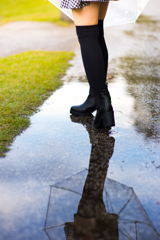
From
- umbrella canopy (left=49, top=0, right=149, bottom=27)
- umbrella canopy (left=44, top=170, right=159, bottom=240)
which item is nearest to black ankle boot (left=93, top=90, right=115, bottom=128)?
umbrella canopy (left=44, top=170, right=159, bottom=240)

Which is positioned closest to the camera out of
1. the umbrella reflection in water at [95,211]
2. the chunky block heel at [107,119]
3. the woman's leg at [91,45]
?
the umbrella reflection in water at [95,211]

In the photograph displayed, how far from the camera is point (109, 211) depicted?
1.27 m

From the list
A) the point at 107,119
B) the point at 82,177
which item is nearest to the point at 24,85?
the point at 107,119

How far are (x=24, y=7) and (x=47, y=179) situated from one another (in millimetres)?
19408

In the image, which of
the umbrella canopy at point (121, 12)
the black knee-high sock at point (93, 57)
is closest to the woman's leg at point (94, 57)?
the black knee-high sock at point (93, 57)

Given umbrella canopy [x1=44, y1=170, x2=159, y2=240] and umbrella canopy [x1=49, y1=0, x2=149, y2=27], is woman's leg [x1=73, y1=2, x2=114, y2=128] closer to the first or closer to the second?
umbrella canopy [x1=49, y1=0, x2=149, y2=27]

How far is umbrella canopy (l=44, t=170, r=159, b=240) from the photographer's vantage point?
1.16 m

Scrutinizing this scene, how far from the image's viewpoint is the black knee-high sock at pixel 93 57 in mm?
1905

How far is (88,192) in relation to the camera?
140 cm

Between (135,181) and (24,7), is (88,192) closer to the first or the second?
(135,181)

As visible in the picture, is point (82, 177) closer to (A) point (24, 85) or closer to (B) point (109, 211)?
(B) point (109, 211)

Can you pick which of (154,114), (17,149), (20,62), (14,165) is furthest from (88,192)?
(20,62)

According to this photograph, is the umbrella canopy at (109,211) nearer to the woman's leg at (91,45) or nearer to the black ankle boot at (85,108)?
the woman's leg at (91,45)

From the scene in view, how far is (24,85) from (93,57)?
134 cm
